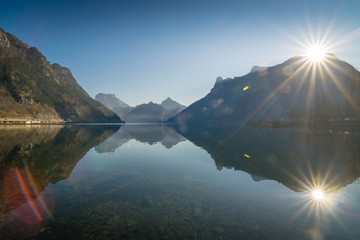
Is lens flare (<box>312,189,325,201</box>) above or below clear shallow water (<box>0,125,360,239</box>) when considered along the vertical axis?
above

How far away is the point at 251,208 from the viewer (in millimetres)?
11578

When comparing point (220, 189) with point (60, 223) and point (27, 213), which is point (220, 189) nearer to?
point (60, 223)

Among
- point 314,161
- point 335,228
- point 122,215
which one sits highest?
point 314,161

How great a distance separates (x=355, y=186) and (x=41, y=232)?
2490 cm

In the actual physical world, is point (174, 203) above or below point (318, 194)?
below

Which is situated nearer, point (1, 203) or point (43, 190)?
point (1, 203)

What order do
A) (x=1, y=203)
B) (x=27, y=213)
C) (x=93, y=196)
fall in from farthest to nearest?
1. (x=93, y=196)
2. (x=1, y=203)
3. (x=27, y=213)

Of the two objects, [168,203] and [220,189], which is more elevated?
[220,189]

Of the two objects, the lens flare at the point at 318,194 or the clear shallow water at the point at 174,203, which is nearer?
the clear shallow water at the point at 174,203

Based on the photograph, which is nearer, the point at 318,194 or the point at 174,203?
the point at 174,203

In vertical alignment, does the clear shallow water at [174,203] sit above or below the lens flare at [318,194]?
below

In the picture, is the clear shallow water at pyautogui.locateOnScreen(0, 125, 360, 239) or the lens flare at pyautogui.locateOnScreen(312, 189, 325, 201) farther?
the lens flare at pyautogui.locateOnScreen(312, 189, 325, 201)

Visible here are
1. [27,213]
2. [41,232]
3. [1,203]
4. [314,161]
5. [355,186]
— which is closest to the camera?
[41,232]

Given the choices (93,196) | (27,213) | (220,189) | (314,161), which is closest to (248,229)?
(220,189)
